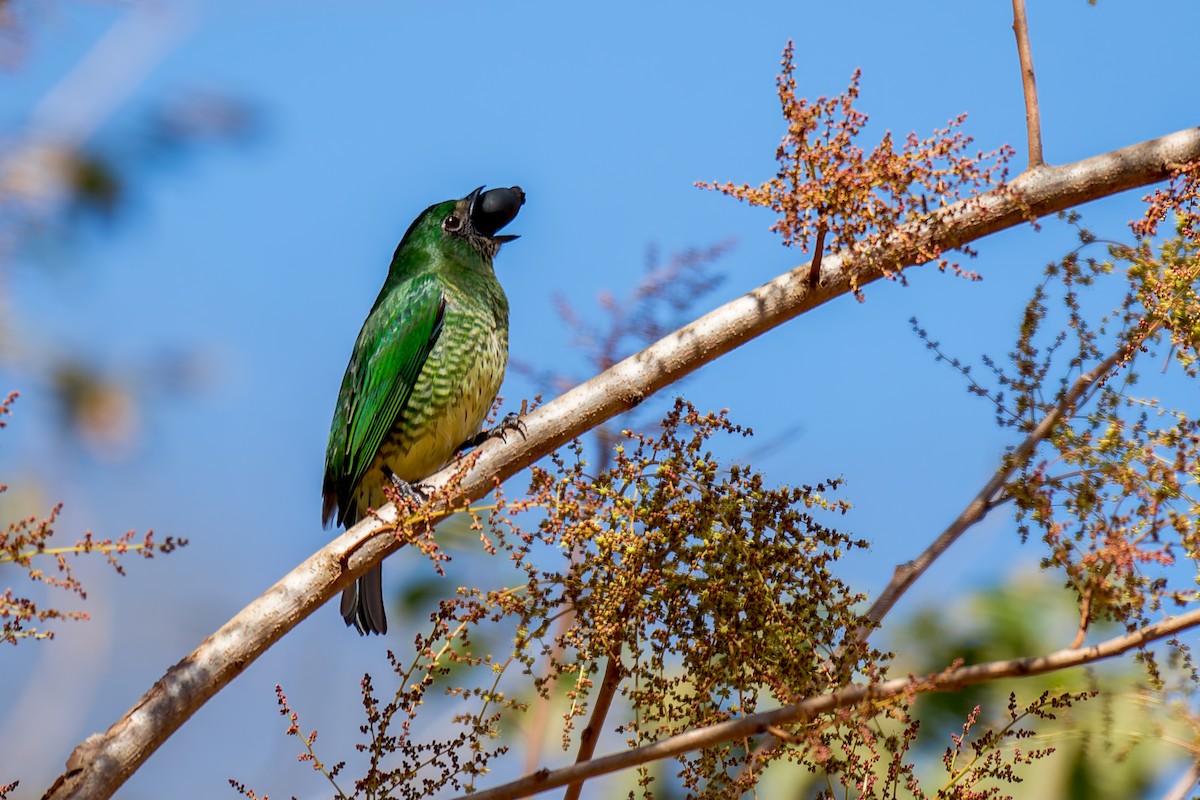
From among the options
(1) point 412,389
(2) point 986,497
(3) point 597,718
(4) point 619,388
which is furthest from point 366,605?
(2) point 986,497

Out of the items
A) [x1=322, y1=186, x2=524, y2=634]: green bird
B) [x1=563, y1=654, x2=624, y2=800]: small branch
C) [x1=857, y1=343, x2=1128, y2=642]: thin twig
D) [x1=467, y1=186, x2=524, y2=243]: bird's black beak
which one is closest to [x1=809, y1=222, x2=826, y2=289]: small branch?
[x1=857, y1=343, x2=1128, y2=642]: thin twig

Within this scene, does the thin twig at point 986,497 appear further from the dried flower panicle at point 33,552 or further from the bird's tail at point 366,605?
the bird's tail at point 366,605

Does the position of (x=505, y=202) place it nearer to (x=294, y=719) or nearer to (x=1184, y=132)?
(x=1184, y=132)

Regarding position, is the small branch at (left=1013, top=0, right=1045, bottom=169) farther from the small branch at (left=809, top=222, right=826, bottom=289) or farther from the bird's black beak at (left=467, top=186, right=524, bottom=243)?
the bird's black beak at (left=467, top=186, right=524, bottom=243)

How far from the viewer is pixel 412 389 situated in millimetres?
4012

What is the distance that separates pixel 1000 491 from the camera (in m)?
2.04

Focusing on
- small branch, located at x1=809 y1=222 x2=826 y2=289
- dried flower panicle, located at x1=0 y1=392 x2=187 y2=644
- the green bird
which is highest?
the green bird

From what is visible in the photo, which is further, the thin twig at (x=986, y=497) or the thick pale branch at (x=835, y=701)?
the thin twig at (x=986, y=497)

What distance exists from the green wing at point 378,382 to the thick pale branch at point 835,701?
229cm

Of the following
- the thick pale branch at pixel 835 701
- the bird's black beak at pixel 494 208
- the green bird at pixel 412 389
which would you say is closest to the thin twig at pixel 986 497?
the thick pale branch at pixel 835 701

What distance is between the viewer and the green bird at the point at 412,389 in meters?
3.98

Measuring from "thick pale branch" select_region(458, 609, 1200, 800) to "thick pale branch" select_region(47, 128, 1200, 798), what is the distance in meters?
0.54

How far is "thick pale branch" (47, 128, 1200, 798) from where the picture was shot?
7.03ft

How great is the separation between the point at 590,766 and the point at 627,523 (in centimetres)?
39
